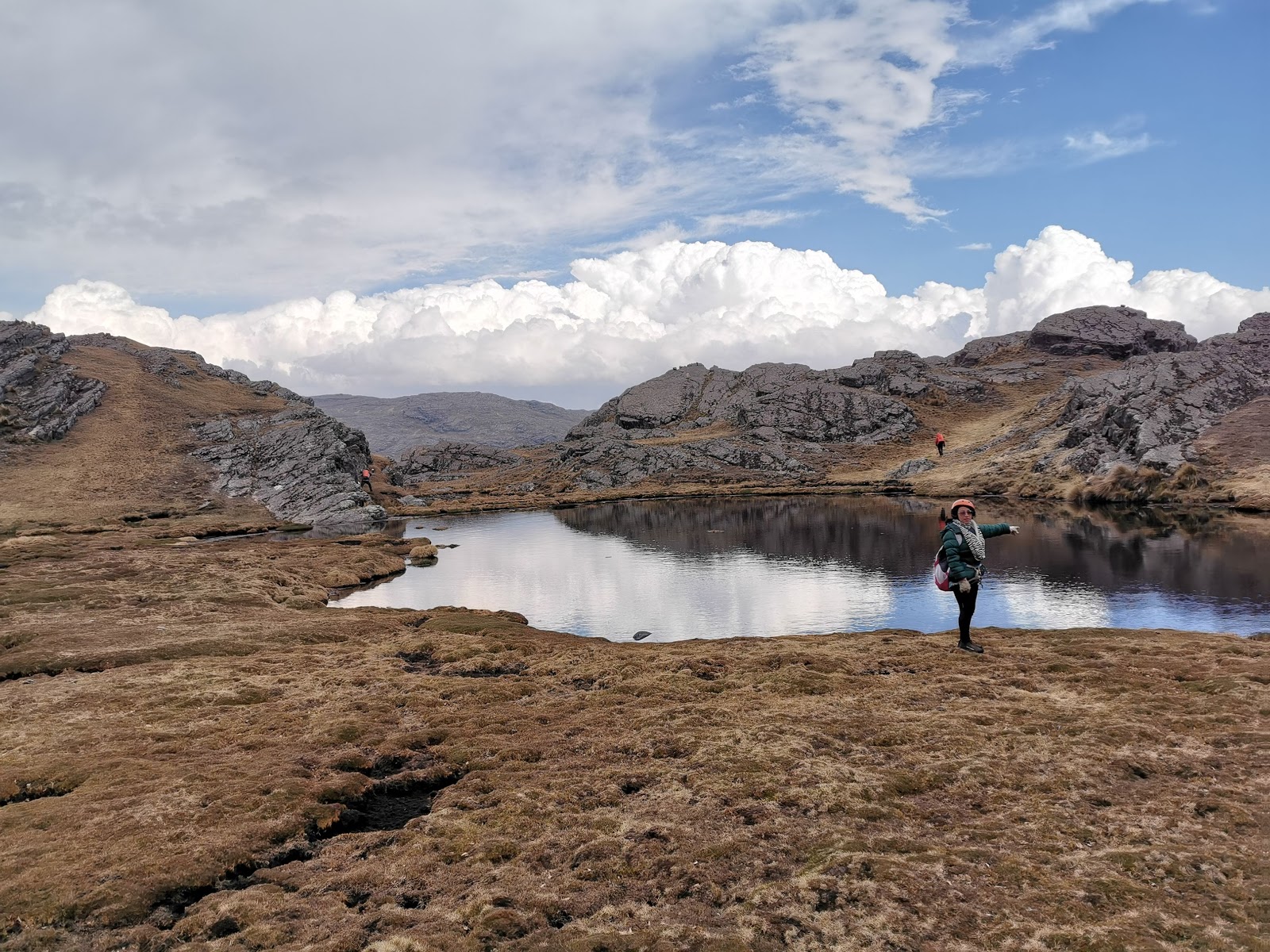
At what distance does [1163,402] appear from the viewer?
13238 centimetres

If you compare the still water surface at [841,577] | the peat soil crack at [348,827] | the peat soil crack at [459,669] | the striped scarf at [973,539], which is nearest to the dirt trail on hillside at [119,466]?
the still water surface at [841,577]

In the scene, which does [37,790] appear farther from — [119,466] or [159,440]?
[159,440]

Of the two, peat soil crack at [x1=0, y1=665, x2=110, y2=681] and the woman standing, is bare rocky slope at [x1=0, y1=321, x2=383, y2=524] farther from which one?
the woman standing

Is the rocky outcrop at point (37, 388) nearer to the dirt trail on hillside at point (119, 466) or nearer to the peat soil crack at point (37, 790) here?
the dirt trail on hillside at point (119, 466)

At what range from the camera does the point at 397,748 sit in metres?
22.8

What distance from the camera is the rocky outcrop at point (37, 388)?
14775cm

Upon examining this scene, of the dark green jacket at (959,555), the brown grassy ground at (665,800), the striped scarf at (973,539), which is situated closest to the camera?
the brown grassy ground at (665,800)

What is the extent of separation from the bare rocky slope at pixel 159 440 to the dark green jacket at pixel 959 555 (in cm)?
12008

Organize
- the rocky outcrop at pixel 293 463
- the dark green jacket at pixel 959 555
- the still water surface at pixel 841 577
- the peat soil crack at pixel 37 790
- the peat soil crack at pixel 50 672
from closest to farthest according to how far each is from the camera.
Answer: the peat soil crack at pixel 37 790 < the dark green jacket at pixel 959 555 < the peat soil crack at pixel 50 672 < the still water surface at pixel 841 577 < the rocky outcrop at pixel 293 463

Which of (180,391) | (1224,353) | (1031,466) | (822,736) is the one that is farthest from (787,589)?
(180,391)

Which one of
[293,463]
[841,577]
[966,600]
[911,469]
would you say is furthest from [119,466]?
[911,469]

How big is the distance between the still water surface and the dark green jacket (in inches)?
854

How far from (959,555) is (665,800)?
15786 millimetres

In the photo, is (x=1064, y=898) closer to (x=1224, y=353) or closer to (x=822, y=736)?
(x=822, y=736)
